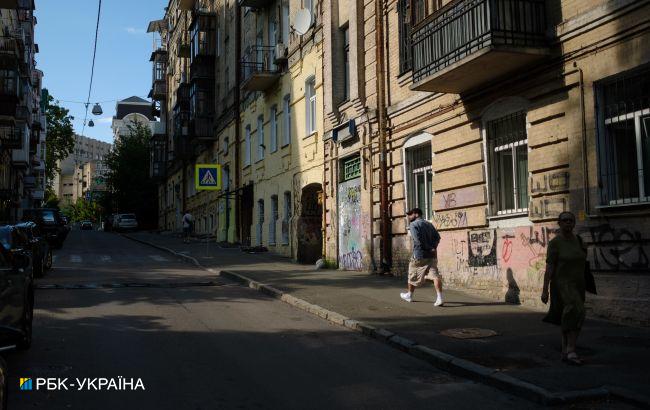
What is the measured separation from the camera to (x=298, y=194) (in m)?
21.2

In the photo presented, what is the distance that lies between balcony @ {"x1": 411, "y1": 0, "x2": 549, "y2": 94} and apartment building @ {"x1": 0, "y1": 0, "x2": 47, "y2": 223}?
17.9 m

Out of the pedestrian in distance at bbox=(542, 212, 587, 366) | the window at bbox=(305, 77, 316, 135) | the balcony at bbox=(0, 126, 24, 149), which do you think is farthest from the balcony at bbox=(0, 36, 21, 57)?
the pedestrian in distance at bbox=(542, 212, 587, 366)

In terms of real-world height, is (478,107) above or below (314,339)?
above

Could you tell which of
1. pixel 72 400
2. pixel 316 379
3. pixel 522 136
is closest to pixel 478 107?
pixel 522 136

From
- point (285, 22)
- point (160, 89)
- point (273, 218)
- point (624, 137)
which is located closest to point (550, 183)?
point (624, 137)

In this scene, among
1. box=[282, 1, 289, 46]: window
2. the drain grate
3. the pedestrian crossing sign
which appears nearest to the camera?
the drain grate

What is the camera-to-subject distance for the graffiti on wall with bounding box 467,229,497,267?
11.7 metres

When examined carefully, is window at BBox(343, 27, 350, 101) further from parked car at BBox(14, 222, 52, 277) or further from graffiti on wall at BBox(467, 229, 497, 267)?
parked car at BBox(14, 222, 52, 277)

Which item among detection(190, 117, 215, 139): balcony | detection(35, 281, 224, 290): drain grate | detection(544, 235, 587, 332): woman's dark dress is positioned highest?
detection(190, 117, 215, 139): balcony

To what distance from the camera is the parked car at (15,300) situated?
21.7 feet

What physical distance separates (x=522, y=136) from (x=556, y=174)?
1.34 metres

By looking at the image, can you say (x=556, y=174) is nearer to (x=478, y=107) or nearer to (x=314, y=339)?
(x=478, y=107)

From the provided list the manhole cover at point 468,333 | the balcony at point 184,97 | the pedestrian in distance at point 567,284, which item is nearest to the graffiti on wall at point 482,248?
the manhole cover at point 468,333

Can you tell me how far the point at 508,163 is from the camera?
11805mm
